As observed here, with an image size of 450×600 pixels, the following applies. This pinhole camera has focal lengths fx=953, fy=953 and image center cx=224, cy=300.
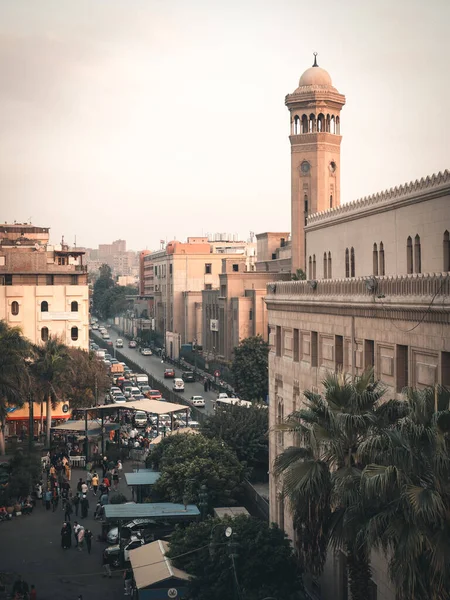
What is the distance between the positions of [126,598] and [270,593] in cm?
639

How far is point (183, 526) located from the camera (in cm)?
3152

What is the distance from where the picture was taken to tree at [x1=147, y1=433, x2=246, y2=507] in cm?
3444

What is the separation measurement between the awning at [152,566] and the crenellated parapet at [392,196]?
13.0 m

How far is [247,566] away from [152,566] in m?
3.42

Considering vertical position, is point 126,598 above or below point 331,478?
below

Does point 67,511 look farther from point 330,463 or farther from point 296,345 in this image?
point 330,463

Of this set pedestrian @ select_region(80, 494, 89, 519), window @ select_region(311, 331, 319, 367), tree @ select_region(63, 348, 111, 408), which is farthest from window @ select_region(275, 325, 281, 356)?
tree @ select_region(63, 348, 111, 408)

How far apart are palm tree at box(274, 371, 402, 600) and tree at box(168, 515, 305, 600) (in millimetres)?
5857

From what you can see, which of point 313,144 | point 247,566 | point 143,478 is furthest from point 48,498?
point 313,144

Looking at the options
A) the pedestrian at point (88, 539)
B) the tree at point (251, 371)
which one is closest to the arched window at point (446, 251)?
the pedestrian at point (88, 539)

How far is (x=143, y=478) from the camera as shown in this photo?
3703 cm

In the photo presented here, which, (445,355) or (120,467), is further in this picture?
(120,467)

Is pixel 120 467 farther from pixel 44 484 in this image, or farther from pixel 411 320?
pixel 411 320

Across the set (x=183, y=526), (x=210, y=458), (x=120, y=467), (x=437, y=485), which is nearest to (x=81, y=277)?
(x=120, y=467)
